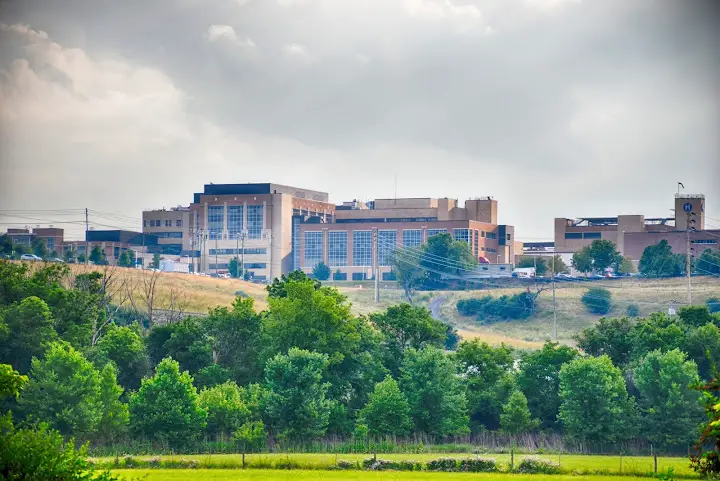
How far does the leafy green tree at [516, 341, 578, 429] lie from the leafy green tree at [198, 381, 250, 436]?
1117 inches

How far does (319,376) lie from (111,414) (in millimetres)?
19885

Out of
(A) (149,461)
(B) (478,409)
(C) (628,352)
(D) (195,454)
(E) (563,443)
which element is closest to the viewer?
(A) (149,461)

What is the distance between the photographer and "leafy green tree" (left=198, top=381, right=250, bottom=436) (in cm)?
10612

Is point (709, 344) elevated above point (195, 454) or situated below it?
above

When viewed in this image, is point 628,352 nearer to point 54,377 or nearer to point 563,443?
point 563,443

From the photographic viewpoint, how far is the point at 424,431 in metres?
113

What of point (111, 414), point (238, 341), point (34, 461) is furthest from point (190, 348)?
point (34, 461)

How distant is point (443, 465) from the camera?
89.1 m

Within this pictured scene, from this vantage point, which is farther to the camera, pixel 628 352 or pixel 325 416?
pixel 628 352

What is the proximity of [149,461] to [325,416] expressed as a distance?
72.0 ft

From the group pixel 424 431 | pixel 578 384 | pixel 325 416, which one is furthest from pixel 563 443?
pixel 325 416

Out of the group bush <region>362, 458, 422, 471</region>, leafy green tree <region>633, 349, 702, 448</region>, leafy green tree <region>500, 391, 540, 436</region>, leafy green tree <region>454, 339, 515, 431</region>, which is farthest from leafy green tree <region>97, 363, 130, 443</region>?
leafy green tree <region>633, 349, 702, 448</region>

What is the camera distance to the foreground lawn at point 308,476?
3234 inches

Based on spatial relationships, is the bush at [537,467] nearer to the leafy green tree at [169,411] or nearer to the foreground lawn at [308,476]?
the foreground lawn at [308,476]
